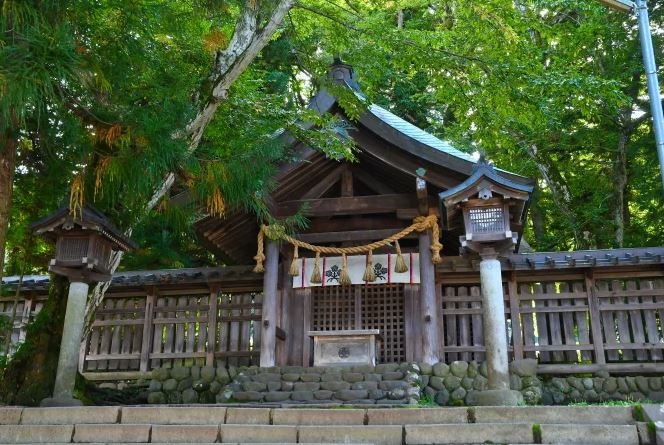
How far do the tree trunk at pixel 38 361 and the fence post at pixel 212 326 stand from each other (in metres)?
3.53

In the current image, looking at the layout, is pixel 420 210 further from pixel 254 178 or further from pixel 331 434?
pixel 331 434

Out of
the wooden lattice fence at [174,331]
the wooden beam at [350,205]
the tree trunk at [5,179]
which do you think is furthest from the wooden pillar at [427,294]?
the tree trunk at [5,179]

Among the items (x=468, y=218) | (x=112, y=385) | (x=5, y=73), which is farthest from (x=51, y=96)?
(x=112, y=385)

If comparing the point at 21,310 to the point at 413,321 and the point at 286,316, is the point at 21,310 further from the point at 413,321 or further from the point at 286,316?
the point at 413,321

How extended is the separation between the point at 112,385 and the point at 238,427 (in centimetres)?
742

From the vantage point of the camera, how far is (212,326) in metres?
11.6

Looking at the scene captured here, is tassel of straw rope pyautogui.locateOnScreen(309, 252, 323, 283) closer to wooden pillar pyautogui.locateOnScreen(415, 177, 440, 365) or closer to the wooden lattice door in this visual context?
the wooden lattice door

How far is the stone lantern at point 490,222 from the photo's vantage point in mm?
8031

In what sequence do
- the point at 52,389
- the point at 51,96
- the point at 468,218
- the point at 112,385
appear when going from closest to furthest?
the point at 51,96 → the point at 52,389 → the point at 468,218 → the point at 112,385

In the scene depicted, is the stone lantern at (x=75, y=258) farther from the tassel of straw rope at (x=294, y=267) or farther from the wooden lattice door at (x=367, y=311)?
the wooden lattice door at (x=367, y=311)

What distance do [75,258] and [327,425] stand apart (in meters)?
4.15

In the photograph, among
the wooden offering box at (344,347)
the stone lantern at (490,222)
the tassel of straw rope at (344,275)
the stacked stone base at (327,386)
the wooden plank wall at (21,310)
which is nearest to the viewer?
the stone lantern at (490,222)

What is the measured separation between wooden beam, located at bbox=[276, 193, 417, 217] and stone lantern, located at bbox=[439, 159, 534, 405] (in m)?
1.98

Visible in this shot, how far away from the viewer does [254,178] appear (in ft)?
23.7
